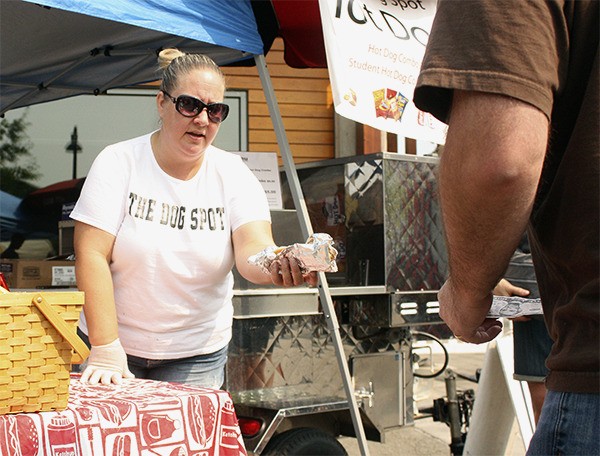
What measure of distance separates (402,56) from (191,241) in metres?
1.92

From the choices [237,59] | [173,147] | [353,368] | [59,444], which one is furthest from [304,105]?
[59,444]

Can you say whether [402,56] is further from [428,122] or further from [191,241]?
[191,241]

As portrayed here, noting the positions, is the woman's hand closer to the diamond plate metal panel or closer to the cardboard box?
the diamond plate metal panel

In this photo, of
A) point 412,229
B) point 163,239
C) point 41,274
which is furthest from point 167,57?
point 41,274

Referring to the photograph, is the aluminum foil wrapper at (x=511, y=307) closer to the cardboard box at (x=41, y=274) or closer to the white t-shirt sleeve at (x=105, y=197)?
the white t-shirt sleeve at (x=105, y=197)

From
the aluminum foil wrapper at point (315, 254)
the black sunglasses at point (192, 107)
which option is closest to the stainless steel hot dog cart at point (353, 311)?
the black sunglasses at point (192, 107)

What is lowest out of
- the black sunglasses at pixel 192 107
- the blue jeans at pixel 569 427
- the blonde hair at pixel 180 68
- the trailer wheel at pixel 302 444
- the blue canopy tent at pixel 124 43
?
the trailer wheel at pixel 302 444

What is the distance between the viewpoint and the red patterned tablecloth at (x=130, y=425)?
1.88 metres

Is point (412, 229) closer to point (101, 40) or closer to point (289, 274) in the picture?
point (101, 40)

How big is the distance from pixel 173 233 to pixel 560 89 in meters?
1.68

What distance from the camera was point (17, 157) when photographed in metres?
7.54

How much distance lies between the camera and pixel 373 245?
439 centimetres

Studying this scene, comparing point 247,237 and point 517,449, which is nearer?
point 247,237

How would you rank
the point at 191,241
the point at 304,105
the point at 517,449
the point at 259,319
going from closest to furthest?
the point at 191,241 → the point at 259,319 → the point at 517,449 → the point at 304,105
